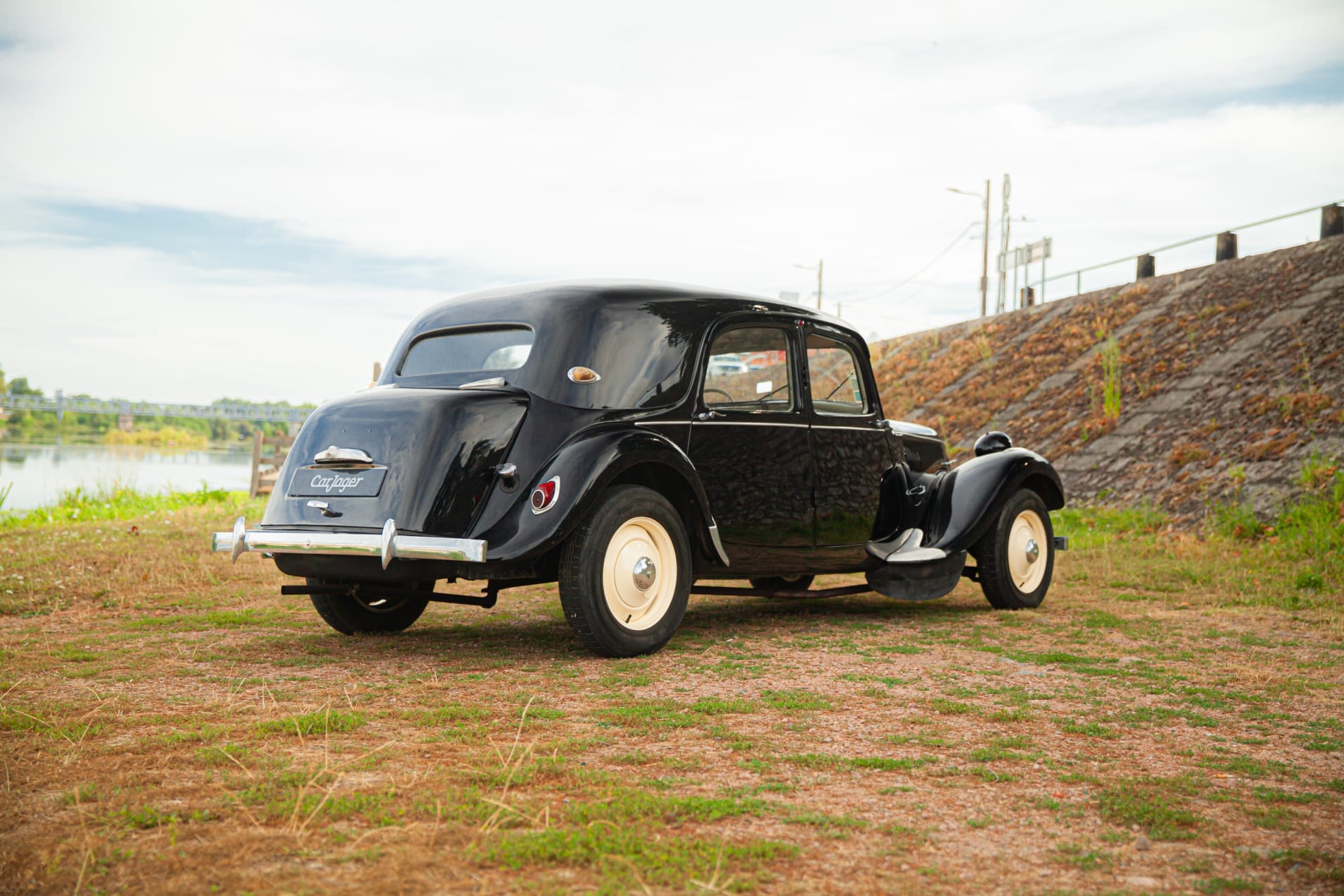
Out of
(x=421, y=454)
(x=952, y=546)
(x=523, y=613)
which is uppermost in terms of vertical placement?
(x=421, y=454)

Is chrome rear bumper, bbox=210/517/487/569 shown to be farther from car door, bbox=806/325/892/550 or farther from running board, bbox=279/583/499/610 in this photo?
car door, bbox=806/325/892/550

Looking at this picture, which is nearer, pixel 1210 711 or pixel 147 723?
pixel 147 723

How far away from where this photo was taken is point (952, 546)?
6906mm

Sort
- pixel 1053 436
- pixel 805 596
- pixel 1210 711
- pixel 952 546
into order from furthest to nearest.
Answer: pixel 1053 436 < pixel 952 546 < pixel 805 596 < pixel 1210 711

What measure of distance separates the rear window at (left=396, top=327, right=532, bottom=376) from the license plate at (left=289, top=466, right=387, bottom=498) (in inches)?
38.5

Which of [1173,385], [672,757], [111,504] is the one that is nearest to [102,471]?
[111,504]

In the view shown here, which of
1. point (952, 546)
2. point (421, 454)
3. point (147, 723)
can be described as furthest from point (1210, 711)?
point (147, 723)

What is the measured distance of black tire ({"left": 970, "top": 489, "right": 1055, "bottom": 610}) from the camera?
23.7ft

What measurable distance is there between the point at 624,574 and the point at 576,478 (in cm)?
57

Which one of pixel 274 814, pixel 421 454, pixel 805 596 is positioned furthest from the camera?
pixel 805 596

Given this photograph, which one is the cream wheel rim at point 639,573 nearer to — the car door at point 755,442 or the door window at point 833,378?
the car door at point 755,442

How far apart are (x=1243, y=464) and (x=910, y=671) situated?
8.14 metres

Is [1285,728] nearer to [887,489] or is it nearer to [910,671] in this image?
[910,671]

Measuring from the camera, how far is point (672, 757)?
346 centimetres
